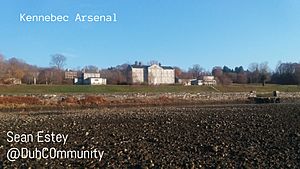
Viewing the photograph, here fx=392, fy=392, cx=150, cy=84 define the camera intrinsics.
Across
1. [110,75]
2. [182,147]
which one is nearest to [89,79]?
[110,75]

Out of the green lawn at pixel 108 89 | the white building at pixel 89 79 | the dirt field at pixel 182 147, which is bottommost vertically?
the dirt field at pixel 182 147

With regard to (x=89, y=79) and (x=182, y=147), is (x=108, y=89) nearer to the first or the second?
(x=89, y=79)

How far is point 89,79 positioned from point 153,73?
78.1ft

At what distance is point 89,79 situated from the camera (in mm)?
101125

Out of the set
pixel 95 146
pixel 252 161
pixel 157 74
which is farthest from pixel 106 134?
pixel 157 74

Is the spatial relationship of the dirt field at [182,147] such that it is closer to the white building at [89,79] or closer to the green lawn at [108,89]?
the green lawn at [108,89]

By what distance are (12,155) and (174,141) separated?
533cm

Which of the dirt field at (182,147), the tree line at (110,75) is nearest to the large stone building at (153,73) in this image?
the tree line at (110,75)

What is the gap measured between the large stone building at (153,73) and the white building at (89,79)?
9951 mm

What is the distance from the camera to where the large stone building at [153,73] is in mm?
110875

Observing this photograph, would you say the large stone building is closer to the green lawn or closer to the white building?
the white building

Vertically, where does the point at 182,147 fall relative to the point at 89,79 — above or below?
below

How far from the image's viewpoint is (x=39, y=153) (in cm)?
1111

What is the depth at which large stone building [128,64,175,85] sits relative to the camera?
11088 cm
